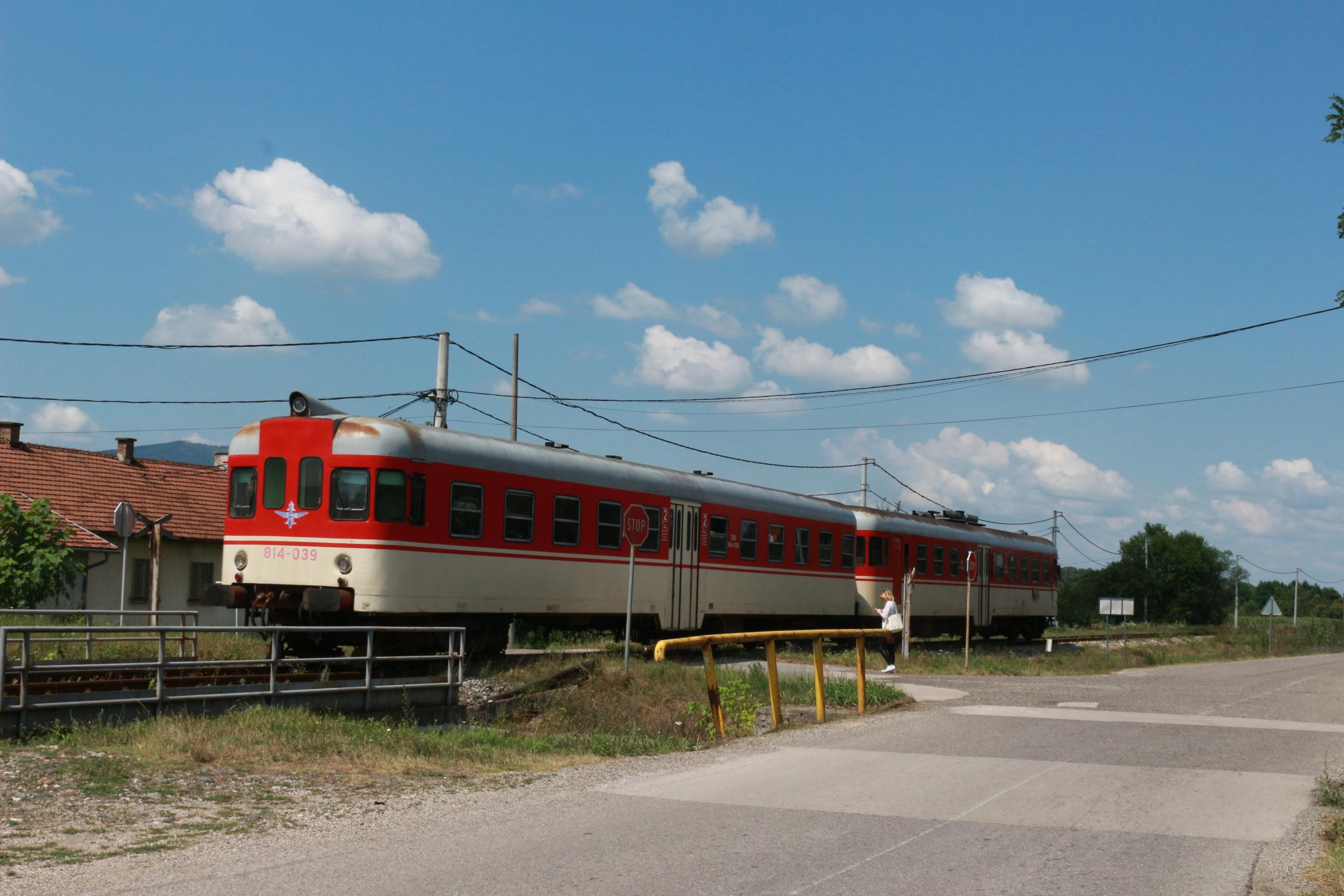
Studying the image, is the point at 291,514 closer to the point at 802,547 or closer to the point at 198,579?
the point at 802,547

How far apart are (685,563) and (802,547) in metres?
4.71

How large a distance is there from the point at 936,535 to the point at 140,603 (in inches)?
837

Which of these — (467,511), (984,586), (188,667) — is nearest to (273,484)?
(467,511)

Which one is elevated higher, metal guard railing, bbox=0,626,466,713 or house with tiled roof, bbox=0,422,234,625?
house with tiled roof, bbox=0,422,234,625

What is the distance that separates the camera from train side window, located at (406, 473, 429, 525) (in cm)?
1825

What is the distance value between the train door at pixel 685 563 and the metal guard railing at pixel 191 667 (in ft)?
23.2

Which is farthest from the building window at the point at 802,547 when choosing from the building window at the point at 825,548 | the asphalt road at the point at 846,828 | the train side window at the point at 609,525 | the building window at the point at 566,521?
the asphalt road at the point at 846,828

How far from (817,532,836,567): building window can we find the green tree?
15.3 m

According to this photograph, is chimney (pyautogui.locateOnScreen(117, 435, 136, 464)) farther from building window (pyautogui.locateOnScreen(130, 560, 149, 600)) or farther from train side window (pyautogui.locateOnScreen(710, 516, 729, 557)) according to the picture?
train side window (pyautogui.locateOnScreen(710, 516, 729, 557))

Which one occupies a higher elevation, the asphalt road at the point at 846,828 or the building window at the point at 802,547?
the building window at the point at 802,547

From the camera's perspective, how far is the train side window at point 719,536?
2548 centimetres

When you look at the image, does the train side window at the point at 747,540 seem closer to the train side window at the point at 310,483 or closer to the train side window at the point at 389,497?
the train side window at the point at 389,497

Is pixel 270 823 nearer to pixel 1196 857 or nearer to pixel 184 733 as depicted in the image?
pixel 184 733

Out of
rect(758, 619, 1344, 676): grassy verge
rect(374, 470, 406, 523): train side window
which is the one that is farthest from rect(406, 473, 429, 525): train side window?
rect(758, 619, 1344, 676): grassy verge
